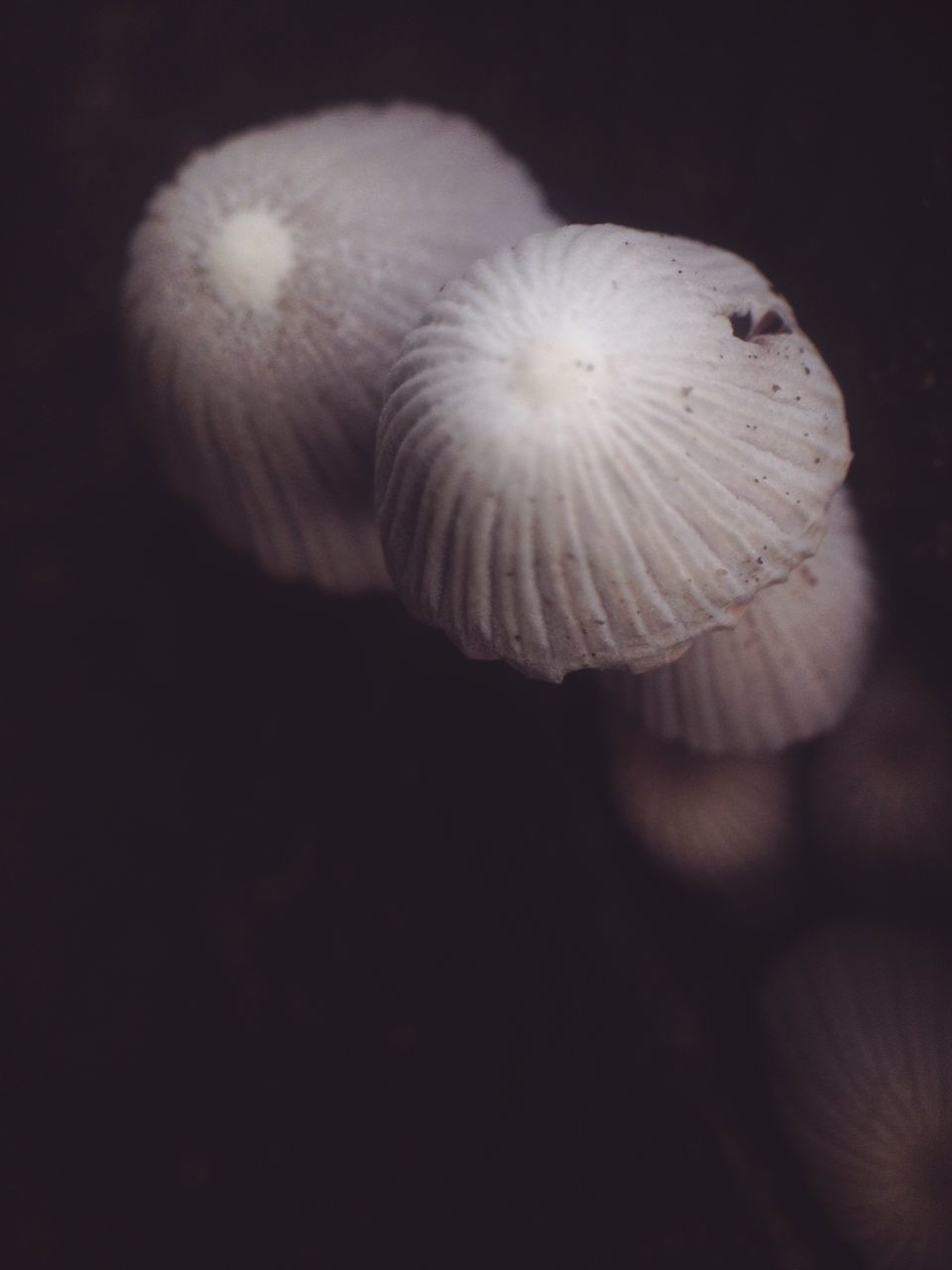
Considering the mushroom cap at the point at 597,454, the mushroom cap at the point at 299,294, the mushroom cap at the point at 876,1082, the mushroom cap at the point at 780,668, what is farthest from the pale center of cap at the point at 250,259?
the mushroom cap at the point at 876,1082

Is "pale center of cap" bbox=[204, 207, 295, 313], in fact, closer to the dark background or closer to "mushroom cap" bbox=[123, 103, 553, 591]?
"mushroom cap" bbox=[123, 103, 553, 591]

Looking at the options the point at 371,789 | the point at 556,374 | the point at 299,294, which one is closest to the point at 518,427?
the point at 556,374

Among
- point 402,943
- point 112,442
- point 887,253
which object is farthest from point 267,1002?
point 887,253

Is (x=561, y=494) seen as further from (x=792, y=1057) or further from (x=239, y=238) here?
(x=792, y=1057)

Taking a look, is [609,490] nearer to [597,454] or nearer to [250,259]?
[597,454]

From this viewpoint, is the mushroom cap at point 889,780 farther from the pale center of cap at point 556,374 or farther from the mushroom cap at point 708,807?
the pale center of cap at point 556,374

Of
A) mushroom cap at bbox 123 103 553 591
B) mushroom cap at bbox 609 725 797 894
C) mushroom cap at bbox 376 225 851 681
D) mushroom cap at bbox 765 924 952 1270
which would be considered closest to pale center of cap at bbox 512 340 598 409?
mushroom cap at bbox 376 225 851 681
